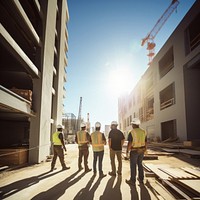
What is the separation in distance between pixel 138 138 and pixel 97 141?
1.90m

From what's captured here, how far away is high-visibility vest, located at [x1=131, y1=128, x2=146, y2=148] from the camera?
5.10m

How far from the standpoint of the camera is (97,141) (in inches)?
254

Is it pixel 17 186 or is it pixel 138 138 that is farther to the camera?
pixel 138 138

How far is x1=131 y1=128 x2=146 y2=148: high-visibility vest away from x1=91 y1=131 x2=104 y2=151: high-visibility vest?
1.68 metres

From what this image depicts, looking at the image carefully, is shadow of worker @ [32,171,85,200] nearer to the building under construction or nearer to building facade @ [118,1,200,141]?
Answer: building facade @ [118,1,200,141]

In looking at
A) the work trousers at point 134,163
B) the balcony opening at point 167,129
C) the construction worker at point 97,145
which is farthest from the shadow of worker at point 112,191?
the balcony opening at point 167,129

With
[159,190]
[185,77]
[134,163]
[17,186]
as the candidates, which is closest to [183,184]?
[159,190]

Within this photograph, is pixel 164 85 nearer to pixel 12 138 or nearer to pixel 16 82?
pixel 16 82

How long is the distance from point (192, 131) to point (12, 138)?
17.1 m

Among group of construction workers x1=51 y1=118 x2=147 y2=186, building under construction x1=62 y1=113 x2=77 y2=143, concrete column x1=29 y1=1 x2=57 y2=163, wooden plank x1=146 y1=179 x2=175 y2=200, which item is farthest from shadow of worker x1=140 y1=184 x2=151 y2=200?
building under construction x1=62 y1=113 x2=77 y2=143

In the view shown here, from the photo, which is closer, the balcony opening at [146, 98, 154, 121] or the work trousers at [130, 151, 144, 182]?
the work trousers at [130, 151, 144, 182]

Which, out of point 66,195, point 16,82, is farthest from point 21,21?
point 66,195

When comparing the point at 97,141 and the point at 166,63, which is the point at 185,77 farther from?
the point at 97,141

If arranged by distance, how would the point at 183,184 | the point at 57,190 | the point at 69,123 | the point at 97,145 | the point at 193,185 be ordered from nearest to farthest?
1. the point at 193,185
2. the point at 183,184
3. the point at 57,190
4. the point at 97,145
5. the point at 69,123
